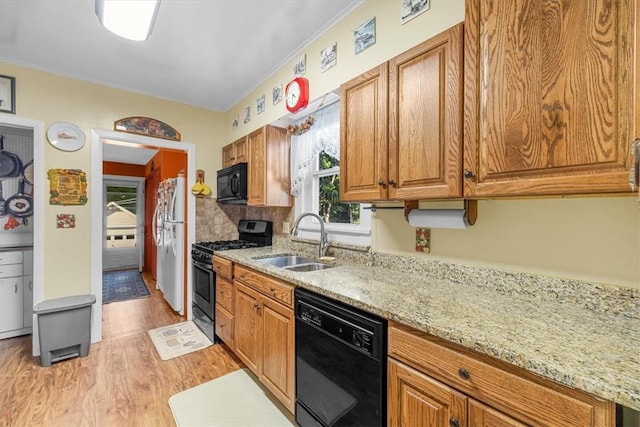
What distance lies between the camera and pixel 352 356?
3.95ft

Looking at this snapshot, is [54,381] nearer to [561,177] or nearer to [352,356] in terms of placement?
[352,356]

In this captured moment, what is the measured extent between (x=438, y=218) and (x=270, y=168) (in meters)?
1.67

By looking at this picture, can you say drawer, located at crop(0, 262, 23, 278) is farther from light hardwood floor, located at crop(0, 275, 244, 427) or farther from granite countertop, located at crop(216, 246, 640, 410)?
granite countertop, located at crop(216, 246, 640, 410)

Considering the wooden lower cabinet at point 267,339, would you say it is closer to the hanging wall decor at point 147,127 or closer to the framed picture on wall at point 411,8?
the framed picture on wall at point 411,8

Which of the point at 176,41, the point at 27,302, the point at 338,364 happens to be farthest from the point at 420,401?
the point at 27,302

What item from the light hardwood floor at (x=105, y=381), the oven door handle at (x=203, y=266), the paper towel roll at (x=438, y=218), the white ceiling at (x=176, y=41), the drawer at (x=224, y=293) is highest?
the white ceiling at (x=176, y=41)

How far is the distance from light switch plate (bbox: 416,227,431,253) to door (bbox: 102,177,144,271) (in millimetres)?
6215

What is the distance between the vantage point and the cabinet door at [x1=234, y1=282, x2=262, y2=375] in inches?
75.5

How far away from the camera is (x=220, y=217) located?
3.47 m

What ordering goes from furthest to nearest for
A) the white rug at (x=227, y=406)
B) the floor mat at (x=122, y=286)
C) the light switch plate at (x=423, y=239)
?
the floor mat at (x=122, y=286)
the white rug at (x=227, y=406)
the light switch plate at (x=423, y=239)

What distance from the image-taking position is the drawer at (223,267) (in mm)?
2307

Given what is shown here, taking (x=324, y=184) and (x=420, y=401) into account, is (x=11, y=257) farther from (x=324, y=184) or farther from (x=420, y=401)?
(x=420, y=401)

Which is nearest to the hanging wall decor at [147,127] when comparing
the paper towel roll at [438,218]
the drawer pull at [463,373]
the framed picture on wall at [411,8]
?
the framed picture on wall at [411,8]

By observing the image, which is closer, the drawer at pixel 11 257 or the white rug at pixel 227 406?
the white rug at pixel 227 406
